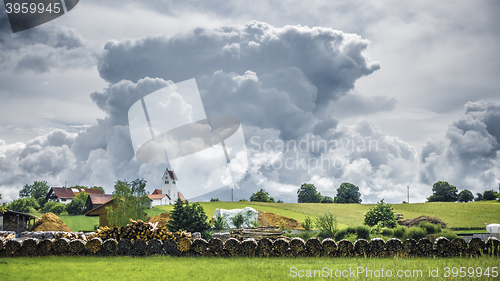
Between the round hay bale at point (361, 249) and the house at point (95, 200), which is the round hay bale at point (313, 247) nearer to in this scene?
the round hay bale at point (361, 249)

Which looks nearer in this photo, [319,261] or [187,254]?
[319,261]

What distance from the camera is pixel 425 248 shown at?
16781 millimetres

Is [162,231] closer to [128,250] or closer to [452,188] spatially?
[128,250]

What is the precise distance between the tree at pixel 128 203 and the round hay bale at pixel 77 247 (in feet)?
54.3

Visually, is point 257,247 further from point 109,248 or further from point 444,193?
point 444,193

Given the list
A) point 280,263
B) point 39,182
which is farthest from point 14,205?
point 280,263

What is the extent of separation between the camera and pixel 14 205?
86188mm

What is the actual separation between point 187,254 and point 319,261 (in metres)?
5.61

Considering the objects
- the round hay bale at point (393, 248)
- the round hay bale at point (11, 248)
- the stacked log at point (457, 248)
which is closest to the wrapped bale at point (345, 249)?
the round hay bale at point (393, 248)

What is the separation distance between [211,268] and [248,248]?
361cm

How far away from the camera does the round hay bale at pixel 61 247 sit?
57.3ft

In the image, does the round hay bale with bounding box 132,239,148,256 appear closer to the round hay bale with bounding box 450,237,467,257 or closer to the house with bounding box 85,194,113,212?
the round hay bale with bounding box 450,237,467,257

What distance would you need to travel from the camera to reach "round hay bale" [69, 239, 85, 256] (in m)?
17.5

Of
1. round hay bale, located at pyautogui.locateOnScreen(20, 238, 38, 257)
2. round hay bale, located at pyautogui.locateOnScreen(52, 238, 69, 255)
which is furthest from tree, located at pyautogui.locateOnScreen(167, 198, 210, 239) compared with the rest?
round hay bale, located at pyautogui.locateOnScreen(20, 238, 38, 257)
